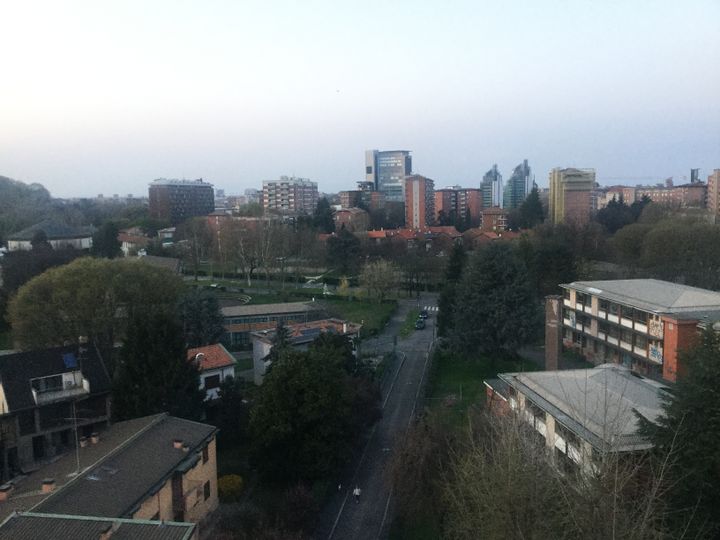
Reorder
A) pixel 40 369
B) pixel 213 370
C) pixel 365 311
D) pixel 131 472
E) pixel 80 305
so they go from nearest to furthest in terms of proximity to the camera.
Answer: pixel 131 472 < pixel 40 369 < pixel 213 370 < pixel 80 305 < pixel 365 311

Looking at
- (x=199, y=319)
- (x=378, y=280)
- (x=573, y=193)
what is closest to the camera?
(x=199, y=319)

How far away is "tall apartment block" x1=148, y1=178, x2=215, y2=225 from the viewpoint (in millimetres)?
67438

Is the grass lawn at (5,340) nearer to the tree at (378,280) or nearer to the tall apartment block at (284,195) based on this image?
the tree at (378,280)

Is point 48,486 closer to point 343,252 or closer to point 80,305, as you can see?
point 80,305

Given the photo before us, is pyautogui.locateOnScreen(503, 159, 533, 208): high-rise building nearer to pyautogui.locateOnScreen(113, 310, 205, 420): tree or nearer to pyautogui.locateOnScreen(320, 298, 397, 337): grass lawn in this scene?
pyautogui.locateOnScreen(320, 298, 397, 337): grass lawn

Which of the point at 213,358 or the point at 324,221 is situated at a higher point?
the point at 324,221

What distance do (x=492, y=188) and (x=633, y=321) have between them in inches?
3218

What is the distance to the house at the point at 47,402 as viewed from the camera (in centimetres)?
1202

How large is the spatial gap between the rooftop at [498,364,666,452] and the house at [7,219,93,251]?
3580 cm

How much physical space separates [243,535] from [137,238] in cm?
4163

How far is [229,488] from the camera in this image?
11016mm

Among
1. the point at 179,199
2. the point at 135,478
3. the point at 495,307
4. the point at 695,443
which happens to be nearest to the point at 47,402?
the point at 135,478

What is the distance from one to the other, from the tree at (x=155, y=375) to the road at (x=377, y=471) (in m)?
3.74

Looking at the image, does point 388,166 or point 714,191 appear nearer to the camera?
point 714,191
